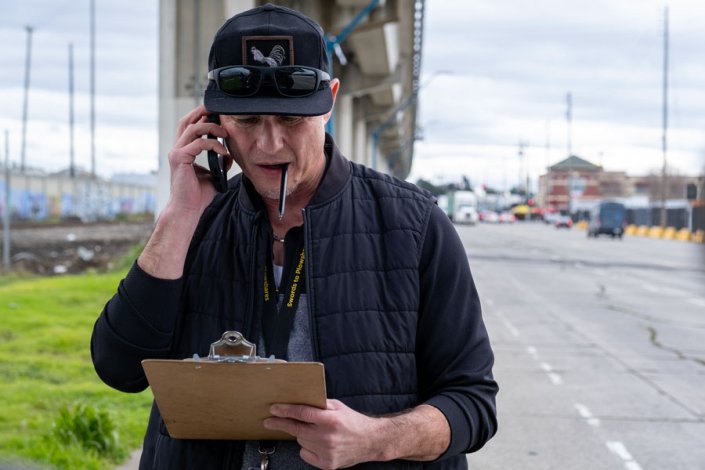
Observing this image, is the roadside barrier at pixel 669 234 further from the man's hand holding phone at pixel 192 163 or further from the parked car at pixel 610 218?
the man's hand holding phone at pixel 192 163

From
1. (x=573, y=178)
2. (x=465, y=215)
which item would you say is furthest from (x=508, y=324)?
(x=465, y=215)

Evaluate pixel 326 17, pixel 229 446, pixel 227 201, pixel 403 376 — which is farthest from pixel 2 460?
pixel 326 17

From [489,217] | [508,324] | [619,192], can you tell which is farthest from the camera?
[489,217]

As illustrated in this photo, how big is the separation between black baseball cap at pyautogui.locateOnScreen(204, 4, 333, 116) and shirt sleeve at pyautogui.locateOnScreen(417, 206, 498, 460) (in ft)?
1.43

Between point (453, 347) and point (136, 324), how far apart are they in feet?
2.46

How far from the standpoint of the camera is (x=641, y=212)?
90062 millimetres

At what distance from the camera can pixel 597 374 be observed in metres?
12.0

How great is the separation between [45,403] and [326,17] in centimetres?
1358

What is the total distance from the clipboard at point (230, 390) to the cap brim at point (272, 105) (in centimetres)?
55

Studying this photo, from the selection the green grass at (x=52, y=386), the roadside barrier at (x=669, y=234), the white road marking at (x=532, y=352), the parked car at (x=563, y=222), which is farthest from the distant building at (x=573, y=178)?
the green grass at (x=52, y=386)

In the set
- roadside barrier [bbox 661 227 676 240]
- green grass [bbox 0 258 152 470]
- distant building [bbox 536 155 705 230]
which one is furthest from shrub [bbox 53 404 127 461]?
roadside barrier [bbox 661 227 676 240]

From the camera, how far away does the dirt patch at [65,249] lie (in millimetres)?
26938

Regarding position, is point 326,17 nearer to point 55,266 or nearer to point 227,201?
point 55,266

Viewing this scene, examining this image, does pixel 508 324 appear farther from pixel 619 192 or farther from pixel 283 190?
pixel 619 192
